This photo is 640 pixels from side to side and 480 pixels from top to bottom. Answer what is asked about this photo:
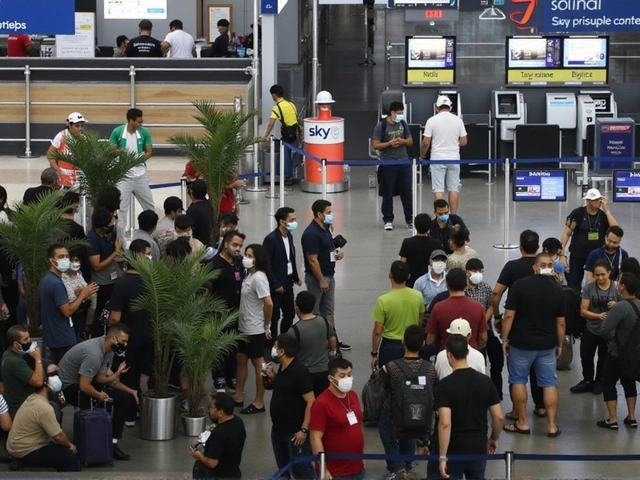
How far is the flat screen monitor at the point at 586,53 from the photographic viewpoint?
21594mm

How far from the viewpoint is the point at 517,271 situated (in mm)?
11008

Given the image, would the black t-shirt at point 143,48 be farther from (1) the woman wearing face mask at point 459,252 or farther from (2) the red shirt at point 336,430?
(2) the red shirt at point 336,430

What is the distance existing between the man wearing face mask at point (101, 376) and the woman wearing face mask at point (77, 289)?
0.77 metres

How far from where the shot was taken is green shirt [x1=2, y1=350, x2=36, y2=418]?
962 centimetres

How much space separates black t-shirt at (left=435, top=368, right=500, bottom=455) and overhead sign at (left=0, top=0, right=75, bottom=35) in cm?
868

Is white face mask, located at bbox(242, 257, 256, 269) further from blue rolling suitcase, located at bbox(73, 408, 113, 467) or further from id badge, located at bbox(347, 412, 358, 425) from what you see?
id badge, located at bbox(347, 412, 358, 425)

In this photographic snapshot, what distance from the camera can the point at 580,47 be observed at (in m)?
21.6

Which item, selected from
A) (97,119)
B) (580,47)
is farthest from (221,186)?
(580,47)

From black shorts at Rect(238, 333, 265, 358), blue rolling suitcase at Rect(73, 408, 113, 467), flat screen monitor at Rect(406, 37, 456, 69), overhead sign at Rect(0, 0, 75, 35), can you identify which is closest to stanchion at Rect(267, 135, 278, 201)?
overhead sign at Rect(0, 0, 75, 35)

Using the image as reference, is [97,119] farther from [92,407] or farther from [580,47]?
[92,407]

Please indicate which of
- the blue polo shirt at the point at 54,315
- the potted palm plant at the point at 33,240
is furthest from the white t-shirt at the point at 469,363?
the potted palm plant at the point at 33,240

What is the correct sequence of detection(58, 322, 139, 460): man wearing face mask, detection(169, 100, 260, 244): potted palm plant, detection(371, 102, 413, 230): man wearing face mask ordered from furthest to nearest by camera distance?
1. detection(371, 102, 413, 230): man wearing face mask
2. detection(169, 100, 260, 244): potted palm plant
3. detection(58, 322, 139, 460): man wearing face mask

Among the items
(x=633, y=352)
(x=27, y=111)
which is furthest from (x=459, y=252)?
(x=27, y=111)

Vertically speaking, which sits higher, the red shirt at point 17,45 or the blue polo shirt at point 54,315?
the red shirt at point 17,45
